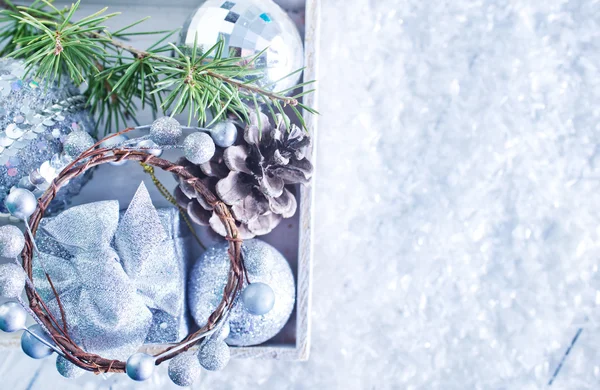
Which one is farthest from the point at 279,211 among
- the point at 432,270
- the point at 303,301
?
the point at 432,270

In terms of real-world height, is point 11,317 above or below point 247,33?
below

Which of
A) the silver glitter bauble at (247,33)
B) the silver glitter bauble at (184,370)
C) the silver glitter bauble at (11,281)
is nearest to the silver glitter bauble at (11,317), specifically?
the silver glitter bauble at (11,281)

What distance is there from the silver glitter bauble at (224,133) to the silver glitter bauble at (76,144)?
10cm

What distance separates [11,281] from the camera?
42cm

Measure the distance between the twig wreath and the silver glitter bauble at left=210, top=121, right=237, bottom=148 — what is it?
4 cm

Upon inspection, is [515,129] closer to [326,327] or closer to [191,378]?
[326,327]

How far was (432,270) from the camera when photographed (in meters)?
0.60

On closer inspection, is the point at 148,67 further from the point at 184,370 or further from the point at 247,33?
the point at 184,370

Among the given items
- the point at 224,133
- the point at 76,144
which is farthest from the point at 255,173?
the point at 76,144

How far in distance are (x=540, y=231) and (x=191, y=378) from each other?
39 centimetres

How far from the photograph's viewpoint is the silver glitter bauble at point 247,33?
48cm

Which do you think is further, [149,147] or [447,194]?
[447,194]

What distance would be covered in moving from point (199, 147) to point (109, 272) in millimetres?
137

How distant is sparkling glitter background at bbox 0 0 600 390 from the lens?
60cm
